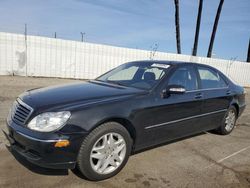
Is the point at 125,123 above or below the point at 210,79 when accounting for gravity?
below

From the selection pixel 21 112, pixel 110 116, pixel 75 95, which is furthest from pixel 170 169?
pixel 21 112

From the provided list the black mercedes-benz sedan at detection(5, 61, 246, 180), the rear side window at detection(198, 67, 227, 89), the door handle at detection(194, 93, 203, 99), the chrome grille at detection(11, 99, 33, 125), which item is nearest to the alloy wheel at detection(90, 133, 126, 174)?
the black mercedes-benz sedan at detection(5, 61, 246, 180)

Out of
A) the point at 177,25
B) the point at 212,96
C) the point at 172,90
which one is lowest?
the point at 212,96

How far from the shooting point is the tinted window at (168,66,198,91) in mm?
4238

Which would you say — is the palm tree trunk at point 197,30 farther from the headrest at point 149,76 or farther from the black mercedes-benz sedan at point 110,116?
the headrest at point 149,76

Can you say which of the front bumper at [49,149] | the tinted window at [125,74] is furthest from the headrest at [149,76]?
the front bumper at [49,149]

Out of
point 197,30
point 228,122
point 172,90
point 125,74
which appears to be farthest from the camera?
point 197,30

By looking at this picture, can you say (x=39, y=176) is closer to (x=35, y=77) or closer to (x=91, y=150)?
(x=91, y=150)

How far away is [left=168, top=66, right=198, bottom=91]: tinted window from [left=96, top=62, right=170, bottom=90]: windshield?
7.8 inches

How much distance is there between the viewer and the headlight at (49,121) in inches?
115

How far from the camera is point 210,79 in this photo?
203 inches

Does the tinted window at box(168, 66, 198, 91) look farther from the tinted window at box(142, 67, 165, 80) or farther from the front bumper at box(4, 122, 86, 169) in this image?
the front bumper at box(4, 122, 86, 169)

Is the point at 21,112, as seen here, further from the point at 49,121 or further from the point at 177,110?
the point at 177,110

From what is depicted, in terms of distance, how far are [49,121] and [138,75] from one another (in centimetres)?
206
